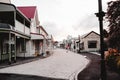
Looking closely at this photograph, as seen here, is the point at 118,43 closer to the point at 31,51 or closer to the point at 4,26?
the point at 4,26

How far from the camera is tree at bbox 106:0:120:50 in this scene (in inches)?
524

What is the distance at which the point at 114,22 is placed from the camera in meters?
13.5

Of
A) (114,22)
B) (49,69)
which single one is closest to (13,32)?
(49,69)

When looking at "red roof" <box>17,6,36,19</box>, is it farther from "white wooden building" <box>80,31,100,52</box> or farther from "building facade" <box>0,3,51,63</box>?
"white wooden building" <box>80,31,100,52</box>

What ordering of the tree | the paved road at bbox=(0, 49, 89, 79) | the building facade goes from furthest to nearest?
1. the building facade
2. the paved road at bbox=(0, 49, 89, 79)
3. the tree

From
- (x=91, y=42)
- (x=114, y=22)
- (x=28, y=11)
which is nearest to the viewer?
(x=114, y=22)

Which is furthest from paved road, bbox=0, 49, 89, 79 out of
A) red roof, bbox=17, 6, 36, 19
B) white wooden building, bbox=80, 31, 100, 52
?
white wooden building, bbox=80, 31, 100, 52

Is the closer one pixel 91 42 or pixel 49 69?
pixel 49 69

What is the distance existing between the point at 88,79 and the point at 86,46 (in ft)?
152

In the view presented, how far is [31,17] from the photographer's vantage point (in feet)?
128

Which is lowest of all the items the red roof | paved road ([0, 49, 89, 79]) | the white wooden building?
paved road ([0, 49, 89, 79])

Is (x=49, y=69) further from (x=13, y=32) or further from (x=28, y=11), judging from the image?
(x=28, y=11)

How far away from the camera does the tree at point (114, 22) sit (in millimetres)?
13312

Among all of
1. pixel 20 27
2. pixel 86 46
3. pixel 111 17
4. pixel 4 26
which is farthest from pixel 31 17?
pixel 111 17
